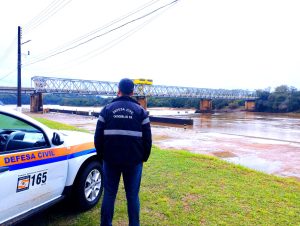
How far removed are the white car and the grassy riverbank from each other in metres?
0.44

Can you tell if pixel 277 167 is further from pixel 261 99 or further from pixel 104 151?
pixel 261 99

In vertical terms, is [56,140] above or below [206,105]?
above

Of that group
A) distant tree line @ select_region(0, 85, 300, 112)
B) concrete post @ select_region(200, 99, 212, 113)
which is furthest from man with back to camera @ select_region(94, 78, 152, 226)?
concrete post @ select_region(200, 99, 212, 113)

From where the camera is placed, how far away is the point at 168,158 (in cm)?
805

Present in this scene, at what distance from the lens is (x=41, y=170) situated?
3.30 metres

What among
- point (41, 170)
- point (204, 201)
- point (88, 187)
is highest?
point (41, 170)

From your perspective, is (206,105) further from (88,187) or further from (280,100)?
(88,187)

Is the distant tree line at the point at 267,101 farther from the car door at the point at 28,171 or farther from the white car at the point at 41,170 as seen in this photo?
the car door at the point at 28,171

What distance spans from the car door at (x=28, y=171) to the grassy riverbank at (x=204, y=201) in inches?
26.5

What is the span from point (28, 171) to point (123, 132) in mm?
1179

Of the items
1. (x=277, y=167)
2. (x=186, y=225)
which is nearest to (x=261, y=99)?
(x=277, y=167)

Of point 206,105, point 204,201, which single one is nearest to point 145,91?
point 206,105

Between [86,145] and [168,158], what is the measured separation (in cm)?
425

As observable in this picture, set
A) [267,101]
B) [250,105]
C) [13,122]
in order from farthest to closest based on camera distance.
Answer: [250,105] → [267,101] → [13,122]
